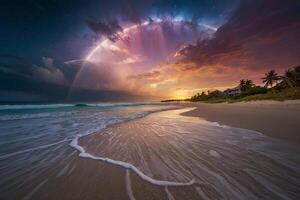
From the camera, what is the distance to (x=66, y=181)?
2.86m

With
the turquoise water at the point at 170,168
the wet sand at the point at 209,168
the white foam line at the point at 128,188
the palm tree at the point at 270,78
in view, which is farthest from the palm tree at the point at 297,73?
the white foam line at the point at 128,188

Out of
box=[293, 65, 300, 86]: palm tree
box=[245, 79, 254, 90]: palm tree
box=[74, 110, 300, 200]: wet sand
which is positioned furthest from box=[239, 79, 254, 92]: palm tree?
box=[74, 110, 300, 200]: wet sand

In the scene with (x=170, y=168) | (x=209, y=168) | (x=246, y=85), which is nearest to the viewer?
(x=209, y=168)

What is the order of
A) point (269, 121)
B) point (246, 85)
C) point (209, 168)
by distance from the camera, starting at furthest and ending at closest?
point (246, 85), point (269, 121), point (209, 168)

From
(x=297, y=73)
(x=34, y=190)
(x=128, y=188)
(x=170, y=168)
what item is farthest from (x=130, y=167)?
(x=297, y=73)

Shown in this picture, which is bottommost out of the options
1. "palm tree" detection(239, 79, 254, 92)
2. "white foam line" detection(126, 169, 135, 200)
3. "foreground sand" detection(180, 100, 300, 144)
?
"white foam line" detection(126, 169, 135, 200)

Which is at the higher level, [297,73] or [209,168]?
[297,73]

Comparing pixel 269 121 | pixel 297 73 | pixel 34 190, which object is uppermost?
pixel 297 73

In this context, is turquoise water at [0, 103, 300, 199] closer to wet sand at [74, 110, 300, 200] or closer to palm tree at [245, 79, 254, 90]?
wet sand at [74, 110, 300, 200]

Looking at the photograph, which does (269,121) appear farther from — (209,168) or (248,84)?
(248,84)

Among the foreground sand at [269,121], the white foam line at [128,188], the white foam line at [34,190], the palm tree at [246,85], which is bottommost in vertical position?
the white foam line at [34,190]

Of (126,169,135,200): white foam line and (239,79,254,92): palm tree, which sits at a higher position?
(239,79,254,92): palm tree

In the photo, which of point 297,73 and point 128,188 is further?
point 297,73

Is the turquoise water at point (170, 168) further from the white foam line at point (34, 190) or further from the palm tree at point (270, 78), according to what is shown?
the palm tree at point (270, 78)
